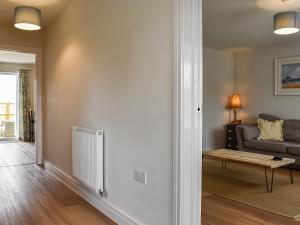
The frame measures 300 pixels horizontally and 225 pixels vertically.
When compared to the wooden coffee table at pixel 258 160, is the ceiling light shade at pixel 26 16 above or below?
above

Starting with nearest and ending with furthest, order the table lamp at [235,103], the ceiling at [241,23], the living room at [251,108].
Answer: the living room at [251,108]
the ceiling at [241,23]
the table lamp at [235,103]

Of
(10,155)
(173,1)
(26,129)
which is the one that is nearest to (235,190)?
(173,1)

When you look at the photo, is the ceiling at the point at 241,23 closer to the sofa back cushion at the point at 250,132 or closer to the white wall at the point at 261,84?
the white wall at the point at 261,84

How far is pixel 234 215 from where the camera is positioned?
8.95 ft

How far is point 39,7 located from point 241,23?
3.10 m

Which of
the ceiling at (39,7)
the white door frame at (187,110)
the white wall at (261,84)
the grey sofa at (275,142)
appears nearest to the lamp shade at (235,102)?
the white wall at (261,84)

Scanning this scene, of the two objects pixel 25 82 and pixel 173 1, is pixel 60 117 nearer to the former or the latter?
pixel 173 1

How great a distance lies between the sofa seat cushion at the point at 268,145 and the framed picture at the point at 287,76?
133 cm

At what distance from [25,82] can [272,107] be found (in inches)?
288

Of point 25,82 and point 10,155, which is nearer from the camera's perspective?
point 10,155

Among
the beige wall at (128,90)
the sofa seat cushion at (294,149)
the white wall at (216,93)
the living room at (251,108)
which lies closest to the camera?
the beige wall at (128,90)

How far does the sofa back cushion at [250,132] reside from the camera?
17.2ft

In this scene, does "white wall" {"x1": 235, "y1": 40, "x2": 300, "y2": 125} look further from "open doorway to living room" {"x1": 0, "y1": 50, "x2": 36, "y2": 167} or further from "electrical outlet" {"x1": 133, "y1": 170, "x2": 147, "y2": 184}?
"open doorway to living room" {"x1": 0, "y1": 50, "x2": 36, "y2": 167}

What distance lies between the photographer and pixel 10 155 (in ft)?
19.6
